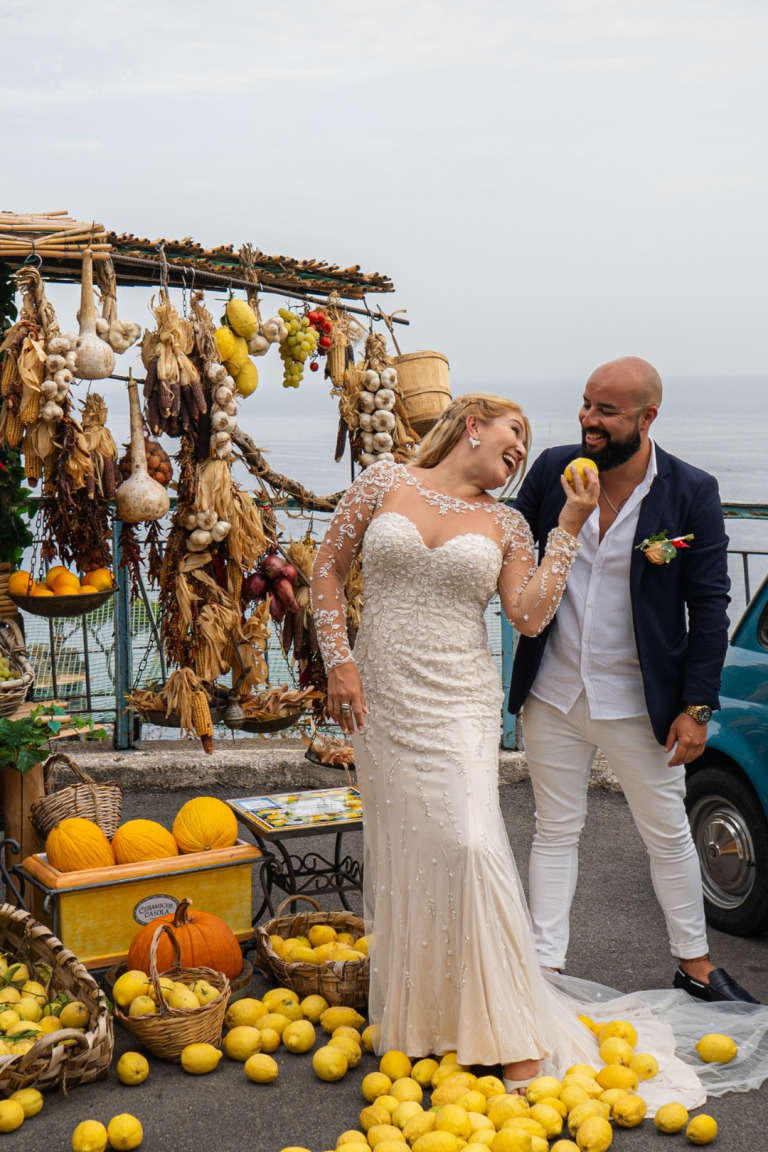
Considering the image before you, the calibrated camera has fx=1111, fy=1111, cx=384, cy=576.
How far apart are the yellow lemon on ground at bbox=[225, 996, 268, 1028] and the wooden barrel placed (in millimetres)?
2555

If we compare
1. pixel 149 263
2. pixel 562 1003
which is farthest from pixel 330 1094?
pixel 149 263

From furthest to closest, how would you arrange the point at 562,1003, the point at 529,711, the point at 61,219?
the point at 61,219
the point at 529,711
the point at 562,1003

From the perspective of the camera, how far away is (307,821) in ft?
14.0

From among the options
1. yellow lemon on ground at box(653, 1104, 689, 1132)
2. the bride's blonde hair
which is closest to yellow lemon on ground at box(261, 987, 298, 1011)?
yellow lemon on ground at box(653, 1104, 689, 1132)

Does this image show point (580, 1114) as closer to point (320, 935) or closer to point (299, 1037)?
point (299, 1037)

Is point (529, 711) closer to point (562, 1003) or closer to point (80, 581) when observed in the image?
point (562, 1003)

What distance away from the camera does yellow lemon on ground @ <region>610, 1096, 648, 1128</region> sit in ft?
9.96

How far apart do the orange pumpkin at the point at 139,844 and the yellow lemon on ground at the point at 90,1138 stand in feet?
3.90

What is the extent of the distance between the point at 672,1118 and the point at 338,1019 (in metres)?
1.09

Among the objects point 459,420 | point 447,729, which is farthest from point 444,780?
point 459,420

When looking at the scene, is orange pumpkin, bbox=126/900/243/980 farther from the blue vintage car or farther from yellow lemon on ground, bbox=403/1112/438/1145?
the blue vintage car

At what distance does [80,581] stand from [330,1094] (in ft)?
7.83

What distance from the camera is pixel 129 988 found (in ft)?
11.6

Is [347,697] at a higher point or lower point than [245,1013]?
higher
